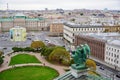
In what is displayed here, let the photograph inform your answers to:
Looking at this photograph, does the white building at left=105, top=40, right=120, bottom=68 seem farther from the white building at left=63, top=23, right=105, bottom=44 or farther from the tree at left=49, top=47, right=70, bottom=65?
the white building at left=63, top=23, right=105, bottom=44

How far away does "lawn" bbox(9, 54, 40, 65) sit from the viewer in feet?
233

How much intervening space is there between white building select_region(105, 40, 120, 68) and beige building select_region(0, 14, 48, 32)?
115512 millimetres

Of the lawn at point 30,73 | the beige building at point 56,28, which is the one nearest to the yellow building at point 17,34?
the beige building at point 56,28

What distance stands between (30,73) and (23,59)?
1589 centimetres

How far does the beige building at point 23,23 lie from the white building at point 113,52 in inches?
4548

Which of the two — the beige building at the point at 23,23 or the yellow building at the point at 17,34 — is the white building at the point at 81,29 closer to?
the yellow building at the point at 17,34

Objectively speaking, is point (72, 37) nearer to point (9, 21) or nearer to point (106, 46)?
point (106, 46)

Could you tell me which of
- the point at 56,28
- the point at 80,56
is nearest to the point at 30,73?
the point at 80,56

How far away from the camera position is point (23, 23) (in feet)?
590

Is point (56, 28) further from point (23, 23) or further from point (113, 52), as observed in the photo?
point (113, 52)

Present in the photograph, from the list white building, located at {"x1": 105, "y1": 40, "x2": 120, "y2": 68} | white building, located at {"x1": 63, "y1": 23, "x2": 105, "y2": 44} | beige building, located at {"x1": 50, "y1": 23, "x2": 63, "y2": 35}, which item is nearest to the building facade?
white building, located at {"x1": 105, "y1": 40, "x2": 120, "y2": 68}

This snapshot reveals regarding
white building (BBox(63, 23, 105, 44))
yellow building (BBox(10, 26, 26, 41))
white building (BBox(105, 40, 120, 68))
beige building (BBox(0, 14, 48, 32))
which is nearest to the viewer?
white building (BBox(105, 40, 120, 68))

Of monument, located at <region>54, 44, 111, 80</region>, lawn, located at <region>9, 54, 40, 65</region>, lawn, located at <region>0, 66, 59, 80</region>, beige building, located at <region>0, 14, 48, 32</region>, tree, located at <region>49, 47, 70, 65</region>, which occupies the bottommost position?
lawn, located at <region>0, 66, 59, 80</region>

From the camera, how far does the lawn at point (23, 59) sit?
71.1 metres
